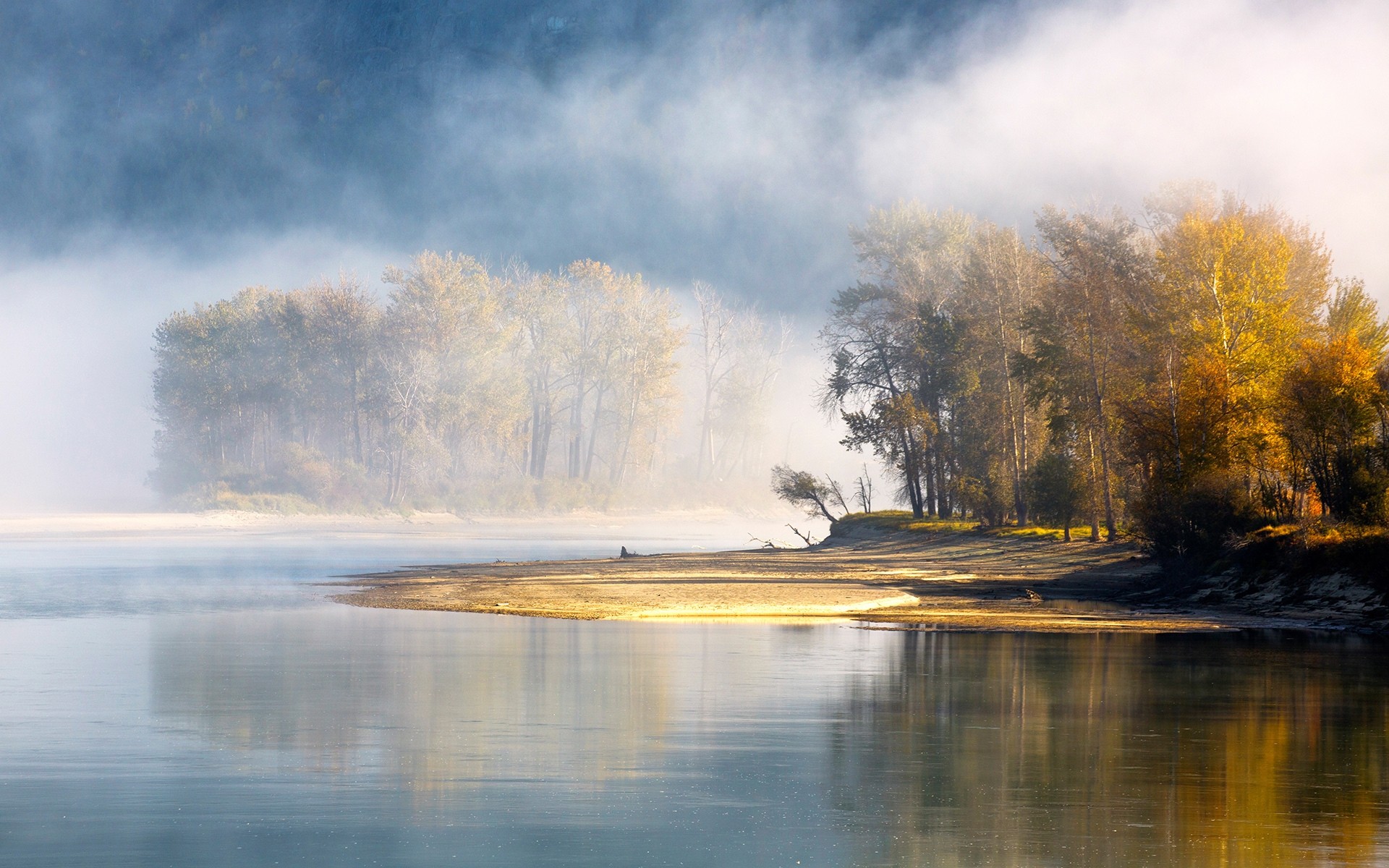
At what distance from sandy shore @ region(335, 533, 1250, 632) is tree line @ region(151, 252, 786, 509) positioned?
1851 inches

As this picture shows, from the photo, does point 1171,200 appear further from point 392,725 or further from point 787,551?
point 392,725

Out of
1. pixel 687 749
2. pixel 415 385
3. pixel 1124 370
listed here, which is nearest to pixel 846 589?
pixel 1124 370

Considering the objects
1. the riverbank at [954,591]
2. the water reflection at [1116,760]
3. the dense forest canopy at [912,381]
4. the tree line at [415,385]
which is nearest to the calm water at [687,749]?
the water reflection at [1116,760]

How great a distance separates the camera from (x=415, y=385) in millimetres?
95938

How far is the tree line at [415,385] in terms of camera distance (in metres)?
95.6

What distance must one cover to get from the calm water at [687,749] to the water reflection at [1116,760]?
0.05 m

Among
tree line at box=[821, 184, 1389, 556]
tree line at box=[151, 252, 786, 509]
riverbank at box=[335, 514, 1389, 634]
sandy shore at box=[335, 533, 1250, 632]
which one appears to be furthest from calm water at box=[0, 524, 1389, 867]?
tree line at box=[151, 252, 786, 509]

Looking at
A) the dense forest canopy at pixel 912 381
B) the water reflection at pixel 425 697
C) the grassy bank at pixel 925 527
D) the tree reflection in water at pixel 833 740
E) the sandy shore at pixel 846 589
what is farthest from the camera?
the grassy bank at pixel 925 527

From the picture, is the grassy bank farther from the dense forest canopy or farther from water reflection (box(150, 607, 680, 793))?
water reflection (box(150, 607, 680, 793))

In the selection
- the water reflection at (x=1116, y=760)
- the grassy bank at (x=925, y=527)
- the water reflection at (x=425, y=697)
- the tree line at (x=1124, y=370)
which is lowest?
the water reflection at (x=1116, y=760)

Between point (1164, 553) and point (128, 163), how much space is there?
13519 cm

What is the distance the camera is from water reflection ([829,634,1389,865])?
9875 millimetres

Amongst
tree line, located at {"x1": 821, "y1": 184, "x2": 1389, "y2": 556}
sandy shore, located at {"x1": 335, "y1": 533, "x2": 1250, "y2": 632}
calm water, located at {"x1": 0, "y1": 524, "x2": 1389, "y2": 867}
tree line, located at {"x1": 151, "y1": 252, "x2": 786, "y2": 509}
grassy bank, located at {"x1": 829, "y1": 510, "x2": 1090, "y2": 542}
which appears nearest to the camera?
calm water, located at {"x1": 0, "y1": 524, "x2": 1389, "y2": 867}

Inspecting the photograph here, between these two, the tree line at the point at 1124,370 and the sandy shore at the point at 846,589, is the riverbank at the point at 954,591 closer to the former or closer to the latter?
the sandy shore at the point at 846,589
